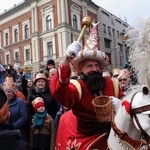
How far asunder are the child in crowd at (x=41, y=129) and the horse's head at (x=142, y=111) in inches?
147

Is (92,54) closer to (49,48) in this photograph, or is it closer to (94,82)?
(94,82)

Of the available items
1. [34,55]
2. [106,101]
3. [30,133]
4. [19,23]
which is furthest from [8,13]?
[106,101]

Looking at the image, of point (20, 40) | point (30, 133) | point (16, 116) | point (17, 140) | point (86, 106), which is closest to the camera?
point (17, 140)

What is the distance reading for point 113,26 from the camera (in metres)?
48.6

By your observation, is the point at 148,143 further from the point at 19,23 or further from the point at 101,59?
the point at 19,23

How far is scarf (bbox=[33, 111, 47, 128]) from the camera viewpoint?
6.13 meters

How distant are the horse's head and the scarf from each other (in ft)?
12.4

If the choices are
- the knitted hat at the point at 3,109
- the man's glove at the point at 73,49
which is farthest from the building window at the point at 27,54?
the knitted hat at the point at 3,109

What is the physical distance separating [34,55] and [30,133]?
35.2 m

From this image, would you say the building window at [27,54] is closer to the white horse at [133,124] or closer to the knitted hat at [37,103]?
the knitted hat at [37,103]

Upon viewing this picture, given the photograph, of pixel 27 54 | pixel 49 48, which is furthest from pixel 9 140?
pixel 27 54

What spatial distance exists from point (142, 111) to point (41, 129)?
4.02 metres

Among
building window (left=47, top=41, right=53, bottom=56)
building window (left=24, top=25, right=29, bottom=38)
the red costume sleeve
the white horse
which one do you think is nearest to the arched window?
building window (left=47, top=41, right=53, bottom=56)

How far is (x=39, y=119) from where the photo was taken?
6.17 m
